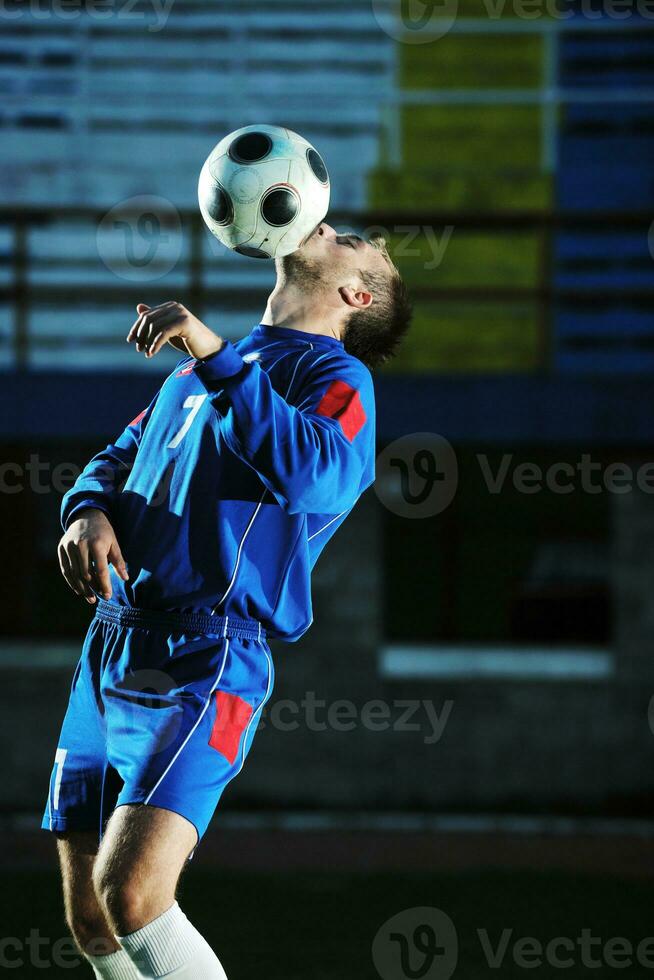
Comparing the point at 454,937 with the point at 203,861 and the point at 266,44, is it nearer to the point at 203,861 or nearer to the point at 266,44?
the point at 203,861

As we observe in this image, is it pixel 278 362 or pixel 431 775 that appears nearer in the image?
pixel 278 362

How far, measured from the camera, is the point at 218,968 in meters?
3.01

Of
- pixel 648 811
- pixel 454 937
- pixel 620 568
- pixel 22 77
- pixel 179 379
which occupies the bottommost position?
pixel 648 811

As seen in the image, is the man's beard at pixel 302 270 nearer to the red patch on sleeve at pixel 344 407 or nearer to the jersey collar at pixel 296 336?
the jersey collar at pixel 296 336

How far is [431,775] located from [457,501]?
1.99m

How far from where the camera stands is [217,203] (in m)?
3.46

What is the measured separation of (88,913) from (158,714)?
0.55 meters

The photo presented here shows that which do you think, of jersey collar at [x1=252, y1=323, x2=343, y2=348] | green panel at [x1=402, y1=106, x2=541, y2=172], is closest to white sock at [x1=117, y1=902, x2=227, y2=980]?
jersey collar at [x1=252, y1=323, x2=343, y2=348]

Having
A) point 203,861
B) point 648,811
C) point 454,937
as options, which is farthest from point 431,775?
point 454,937

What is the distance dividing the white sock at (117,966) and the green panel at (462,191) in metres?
9.13

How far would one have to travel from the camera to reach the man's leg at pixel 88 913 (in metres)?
3.16

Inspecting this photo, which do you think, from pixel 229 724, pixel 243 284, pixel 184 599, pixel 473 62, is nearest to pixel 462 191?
pixel 473 62

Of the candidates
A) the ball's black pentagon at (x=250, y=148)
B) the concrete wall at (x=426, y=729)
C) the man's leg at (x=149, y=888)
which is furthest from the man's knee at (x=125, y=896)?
the concrete wall at (x=426, y=729)

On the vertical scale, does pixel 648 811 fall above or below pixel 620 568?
below
